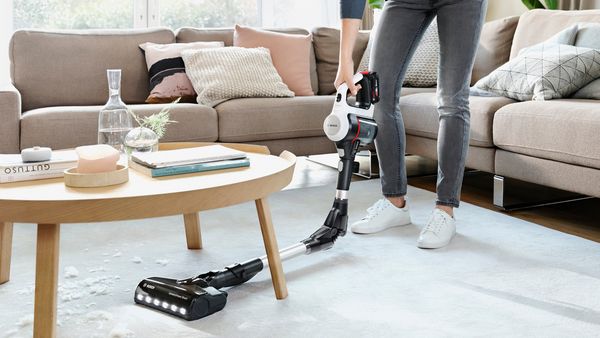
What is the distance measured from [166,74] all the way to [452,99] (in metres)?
1.65

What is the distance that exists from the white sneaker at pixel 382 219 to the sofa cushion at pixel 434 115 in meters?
0.52

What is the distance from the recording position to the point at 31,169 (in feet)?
5.03

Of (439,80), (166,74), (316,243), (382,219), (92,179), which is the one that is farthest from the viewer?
(166,74)

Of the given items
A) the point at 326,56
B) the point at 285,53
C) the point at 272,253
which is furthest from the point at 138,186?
the point at 326,56

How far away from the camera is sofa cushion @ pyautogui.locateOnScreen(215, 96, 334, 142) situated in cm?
309

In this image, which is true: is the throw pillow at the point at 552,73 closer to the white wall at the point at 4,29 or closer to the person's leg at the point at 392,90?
the person's leg at the point at 392,90

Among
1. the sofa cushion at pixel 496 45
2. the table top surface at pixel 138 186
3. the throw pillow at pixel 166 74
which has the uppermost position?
the sofa cushion at pixel 496 45

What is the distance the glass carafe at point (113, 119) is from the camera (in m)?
1.83

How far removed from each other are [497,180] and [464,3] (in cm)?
85

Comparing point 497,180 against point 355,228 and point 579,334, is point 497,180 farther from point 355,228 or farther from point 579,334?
point 579,334

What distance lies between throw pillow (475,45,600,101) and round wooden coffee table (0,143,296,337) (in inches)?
58.5

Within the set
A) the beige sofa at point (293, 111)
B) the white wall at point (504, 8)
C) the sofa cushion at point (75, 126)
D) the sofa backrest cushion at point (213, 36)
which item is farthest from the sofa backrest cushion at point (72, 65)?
the white wall at point (504, 8)

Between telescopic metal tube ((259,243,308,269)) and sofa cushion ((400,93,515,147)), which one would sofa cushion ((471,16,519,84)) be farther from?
telescopic metal tube ((259,243,308,269))

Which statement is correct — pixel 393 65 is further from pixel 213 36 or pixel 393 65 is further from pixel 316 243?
pixel 213 36
